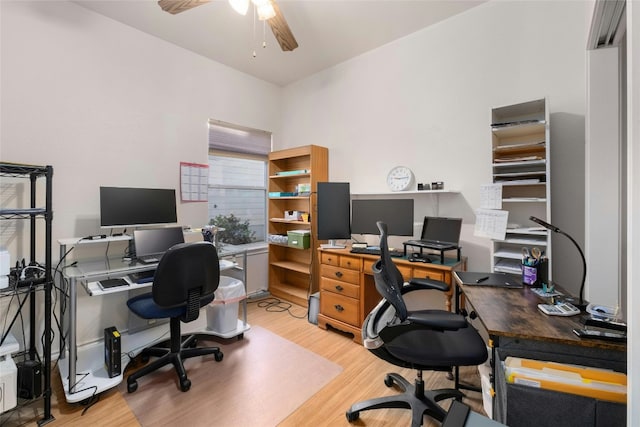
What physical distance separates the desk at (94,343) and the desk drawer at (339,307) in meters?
0.81

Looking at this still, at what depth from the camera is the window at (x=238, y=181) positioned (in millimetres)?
3541

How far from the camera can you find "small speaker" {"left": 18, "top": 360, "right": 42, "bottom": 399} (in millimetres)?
1706

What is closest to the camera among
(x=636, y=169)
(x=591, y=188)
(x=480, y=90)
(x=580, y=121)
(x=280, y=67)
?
(x=636, y=169)

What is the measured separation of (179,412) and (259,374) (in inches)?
22.5

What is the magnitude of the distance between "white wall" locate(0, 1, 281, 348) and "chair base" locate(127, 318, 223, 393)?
0.72m

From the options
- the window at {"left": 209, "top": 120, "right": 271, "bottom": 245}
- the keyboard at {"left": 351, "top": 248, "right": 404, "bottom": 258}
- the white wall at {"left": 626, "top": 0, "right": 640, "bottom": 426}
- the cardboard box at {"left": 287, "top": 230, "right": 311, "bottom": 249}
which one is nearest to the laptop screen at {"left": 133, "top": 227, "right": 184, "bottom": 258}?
the window at {"left": 209, "top": 120, "right": 271, "bottom": 245}

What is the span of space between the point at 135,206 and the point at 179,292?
3.58 feet

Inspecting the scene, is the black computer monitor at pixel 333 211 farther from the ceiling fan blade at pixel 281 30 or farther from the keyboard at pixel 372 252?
the ceiling fan blade at pixel 281 30

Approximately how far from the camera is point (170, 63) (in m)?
3.01

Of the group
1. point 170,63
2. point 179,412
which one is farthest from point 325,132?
point 179,412

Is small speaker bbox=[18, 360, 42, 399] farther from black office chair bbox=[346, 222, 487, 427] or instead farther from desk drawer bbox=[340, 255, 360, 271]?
desk drawer bbox=[340, 255, 360, 271]

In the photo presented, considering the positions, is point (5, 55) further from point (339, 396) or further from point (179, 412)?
point (339, 396)

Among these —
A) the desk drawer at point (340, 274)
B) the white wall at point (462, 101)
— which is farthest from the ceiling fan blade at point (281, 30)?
the desk drawer at point (340, 274)

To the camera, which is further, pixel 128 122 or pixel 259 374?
pixel 128 122
